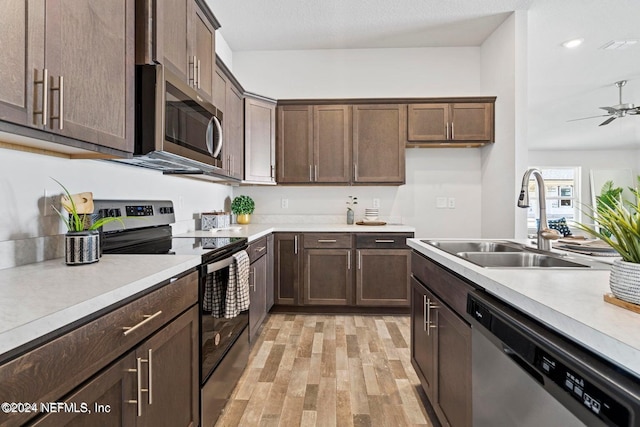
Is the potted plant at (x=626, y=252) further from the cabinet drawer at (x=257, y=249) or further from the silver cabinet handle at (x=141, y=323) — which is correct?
the cabinet drawer at (x=257, y=249)

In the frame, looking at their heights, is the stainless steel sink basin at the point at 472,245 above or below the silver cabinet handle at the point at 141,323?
above

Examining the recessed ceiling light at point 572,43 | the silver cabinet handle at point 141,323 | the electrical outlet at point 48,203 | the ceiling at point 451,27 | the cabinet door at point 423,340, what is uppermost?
the ceiling at point 451,27

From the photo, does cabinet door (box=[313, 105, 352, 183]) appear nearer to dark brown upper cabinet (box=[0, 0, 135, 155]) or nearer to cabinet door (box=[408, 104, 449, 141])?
cabinet door (box=[408, 104, 449, 141])

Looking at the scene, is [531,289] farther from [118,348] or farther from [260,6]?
[260,6]

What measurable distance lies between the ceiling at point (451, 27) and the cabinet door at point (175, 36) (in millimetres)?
1332

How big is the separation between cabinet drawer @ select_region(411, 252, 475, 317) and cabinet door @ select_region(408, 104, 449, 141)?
1973mm

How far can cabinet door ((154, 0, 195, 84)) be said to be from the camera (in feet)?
5.09

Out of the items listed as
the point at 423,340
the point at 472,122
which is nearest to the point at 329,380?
the point at 423,340

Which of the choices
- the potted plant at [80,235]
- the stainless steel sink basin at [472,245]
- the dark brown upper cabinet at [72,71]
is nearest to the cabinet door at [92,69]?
the dark brown upper cabinet at [72,71]

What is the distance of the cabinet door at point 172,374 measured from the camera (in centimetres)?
104

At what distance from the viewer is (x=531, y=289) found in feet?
2.82

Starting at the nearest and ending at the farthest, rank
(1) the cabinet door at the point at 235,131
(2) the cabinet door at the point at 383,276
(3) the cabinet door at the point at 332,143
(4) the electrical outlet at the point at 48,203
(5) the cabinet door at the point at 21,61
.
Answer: (5) the cabinet door at the point at 21,61 → (4) the electrical outlet at the point at 48,203 → (1) the cabinet door at the point at 235,131 → (2) the cabinet door at the point at 383,276 → (3) the cabinet door at the point at 332,143

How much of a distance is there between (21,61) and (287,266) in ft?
8.55

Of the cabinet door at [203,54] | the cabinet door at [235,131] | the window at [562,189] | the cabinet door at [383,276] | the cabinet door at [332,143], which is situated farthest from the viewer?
the window at [562,189]
